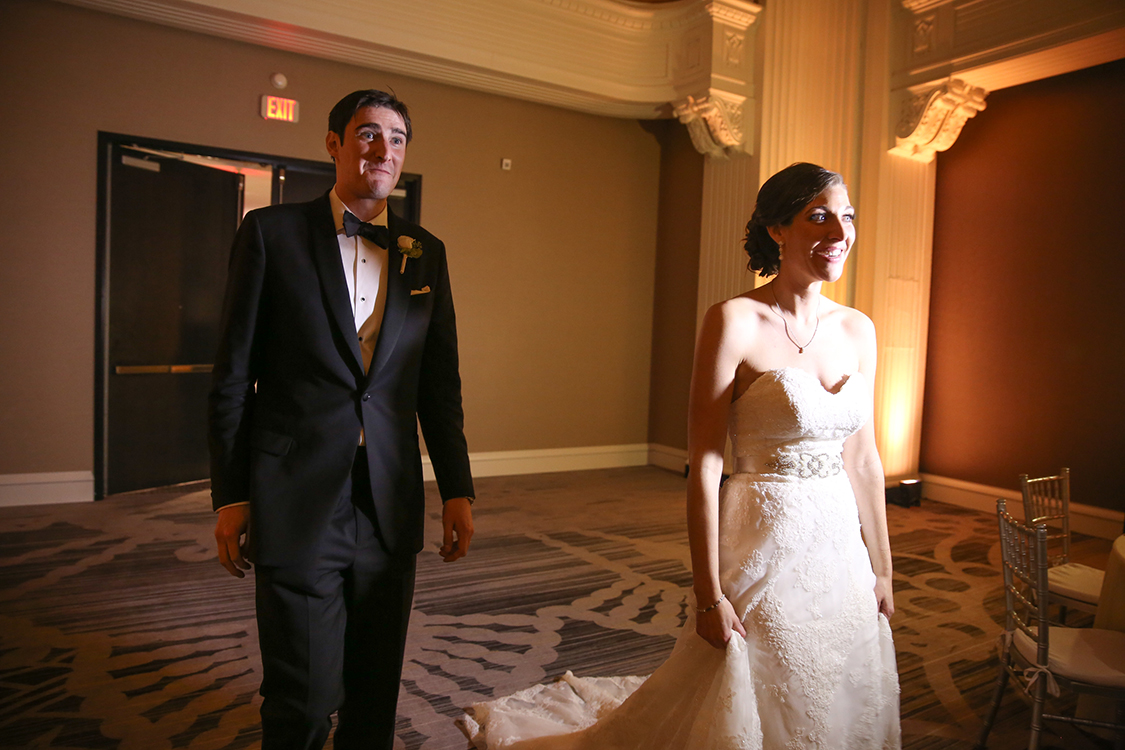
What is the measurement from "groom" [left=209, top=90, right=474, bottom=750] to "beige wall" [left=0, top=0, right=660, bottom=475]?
460 centimetres

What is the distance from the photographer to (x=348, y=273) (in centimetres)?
174

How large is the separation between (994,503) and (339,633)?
20.1 ft

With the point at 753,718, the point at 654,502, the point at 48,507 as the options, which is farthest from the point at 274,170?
the point at 753,718

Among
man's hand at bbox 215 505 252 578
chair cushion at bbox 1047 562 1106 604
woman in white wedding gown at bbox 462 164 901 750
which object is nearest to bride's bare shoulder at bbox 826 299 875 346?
woman in white wedding gown at bbox 462 164 901 750

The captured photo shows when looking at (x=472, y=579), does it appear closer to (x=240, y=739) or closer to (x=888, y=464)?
(x=240, y=739)

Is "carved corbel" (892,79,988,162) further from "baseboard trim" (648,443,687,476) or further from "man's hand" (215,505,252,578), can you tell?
"man's hand" (215,505,252,578)

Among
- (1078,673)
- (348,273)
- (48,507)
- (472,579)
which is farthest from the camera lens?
(48,507)

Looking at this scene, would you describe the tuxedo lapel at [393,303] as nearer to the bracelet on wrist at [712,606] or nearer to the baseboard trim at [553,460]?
the bracelet on wrist at [712,606]

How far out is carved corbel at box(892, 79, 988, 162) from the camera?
5859 millimetres

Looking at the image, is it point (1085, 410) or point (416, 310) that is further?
point (1085, 410)

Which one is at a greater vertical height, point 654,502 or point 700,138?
point 700,138

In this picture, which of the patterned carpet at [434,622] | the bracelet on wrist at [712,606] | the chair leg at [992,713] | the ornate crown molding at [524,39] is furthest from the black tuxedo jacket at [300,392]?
the ornate crown molding at [524,39]

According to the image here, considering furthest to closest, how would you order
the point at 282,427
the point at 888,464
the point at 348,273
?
the point at 888,464, the point at 348,273, the point at 282,427

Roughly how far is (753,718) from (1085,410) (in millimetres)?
5182
